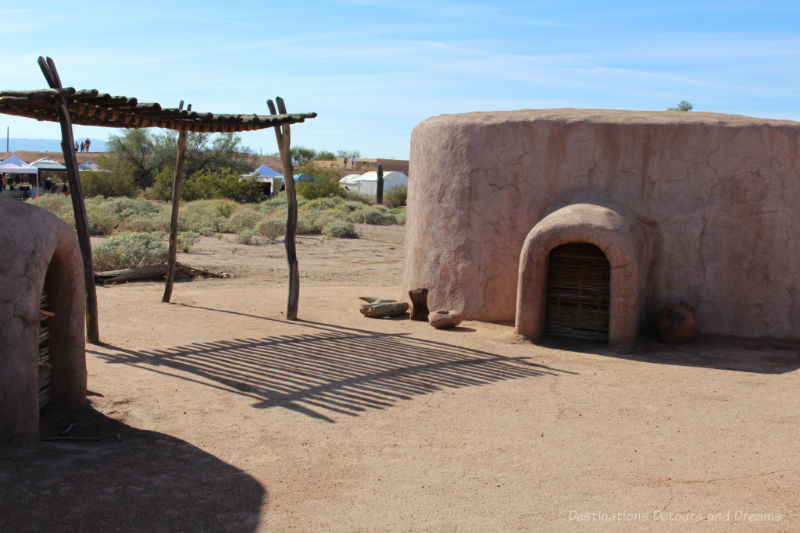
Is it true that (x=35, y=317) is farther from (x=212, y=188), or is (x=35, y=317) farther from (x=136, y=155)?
(x=136, y=155)

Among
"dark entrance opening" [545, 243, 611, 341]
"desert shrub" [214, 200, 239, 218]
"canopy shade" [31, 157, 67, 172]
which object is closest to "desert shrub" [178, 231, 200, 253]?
"desert shrub" [214, 200, 239, 218]

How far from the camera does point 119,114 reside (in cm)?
806

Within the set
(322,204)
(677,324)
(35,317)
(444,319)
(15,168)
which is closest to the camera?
(35,317)

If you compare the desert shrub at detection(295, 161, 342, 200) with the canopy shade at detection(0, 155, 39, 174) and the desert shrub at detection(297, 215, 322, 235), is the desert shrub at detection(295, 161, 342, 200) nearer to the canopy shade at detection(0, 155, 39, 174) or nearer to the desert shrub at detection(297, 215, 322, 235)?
the canopy shade at detection(0, 155, 39, 174)

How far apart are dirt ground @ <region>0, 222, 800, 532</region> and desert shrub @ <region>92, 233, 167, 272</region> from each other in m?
4.51

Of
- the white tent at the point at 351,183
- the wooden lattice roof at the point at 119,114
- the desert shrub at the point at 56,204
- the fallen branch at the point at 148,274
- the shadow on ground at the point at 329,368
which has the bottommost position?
the shadow on ground at the point at 329,368

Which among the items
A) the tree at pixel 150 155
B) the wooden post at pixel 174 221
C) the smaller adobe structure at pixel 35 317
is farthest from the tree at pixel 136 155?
the smaller adobe structure at pixel 35 317

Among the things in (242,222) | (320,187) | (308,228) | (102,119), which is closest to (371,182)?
(320,187)

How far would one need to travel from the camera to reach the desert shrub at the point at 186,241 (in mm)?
16223

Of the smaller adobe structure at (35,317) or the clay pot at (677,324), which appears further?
the clay pot at (677,324)

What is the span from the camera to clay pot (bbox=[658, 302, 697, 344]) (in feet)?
26.6

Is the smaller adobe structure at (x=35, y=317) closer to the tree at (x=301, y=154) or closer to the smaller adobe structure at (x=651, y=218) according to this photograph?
the smaller adobe structure at (x=651, y=218)

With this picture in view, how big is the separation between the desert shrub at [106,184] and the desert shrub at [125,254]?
1754 centimetres

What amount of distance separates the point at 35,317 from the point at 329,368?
9.83 feet
